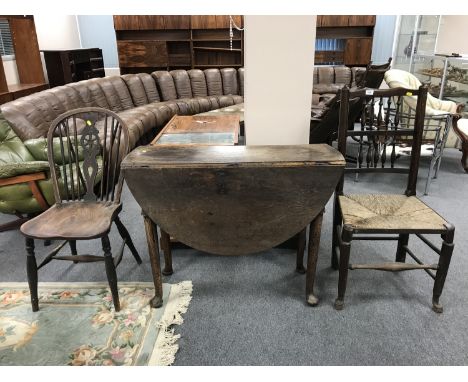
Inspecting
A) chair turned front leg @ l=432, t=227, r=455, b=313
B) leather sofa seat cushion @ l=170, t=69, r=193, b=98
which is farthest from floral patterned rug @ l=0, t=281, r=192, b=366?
leather sofa seat cushion @ l=170, t=69, r=193, b=98

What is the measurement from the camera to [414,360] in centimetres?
147

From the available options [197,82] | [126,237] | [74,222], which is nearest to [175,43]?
[197,82]

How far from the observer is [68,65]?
5.60 meters

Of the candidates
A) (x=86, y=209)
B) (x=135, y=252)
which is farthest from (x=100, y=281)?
(x=86, y=209)

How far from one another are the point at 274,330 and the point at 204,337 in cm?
32

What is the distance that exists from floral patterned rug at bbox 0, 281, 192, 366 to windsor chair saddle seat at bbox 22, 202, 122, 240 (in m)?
0.44

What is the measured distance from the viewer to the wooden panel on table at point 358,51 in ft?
20.6

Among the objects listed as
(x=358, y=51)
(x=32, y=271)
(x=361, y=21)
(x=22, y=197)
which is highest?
(x=361, y=21)

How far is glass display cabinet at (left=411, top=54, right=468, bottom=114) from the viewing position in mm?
4008

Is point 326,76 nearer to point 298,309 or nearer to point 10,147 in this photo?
point 10,147

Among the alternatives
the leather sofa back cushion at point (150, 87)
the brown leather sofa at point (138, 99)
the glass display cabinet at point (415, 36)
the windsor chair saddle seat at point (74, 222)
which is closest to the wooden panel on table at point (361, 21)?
the glass display cabinet at point (415, 36)

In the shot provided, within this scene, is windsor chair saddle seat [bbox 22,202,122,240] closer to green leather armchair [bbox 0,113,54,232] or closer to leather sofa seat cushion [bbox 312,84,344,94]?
green leather armchair [bbox 0,113,54,232]

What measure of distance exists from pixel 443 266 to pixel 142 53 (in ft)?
21.2

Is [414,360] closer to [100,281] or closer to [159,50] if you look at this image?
[100,281]
